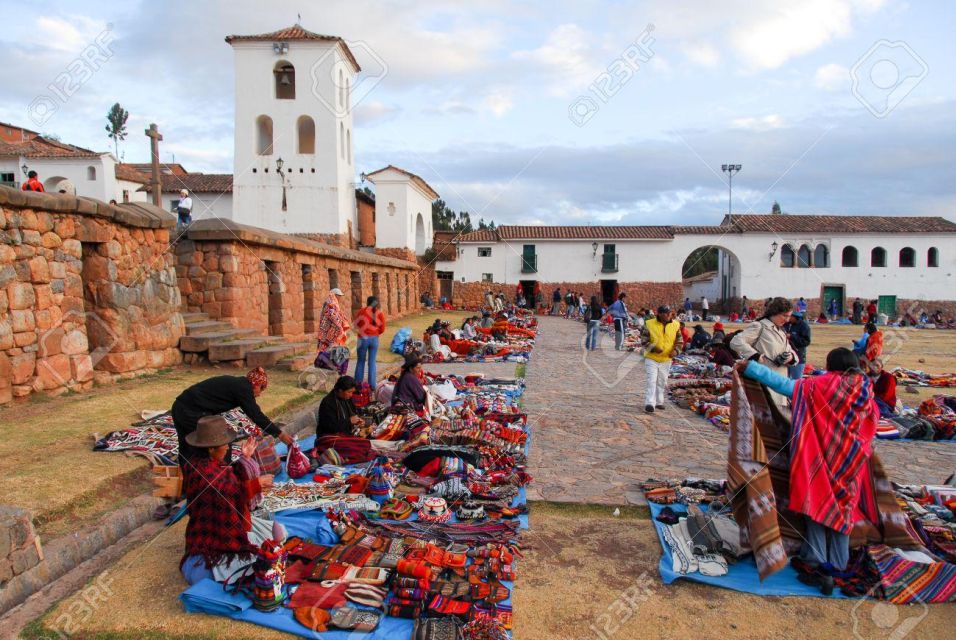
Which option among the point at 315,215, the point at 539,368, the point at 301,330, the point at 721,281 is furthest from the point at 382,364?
the point at 721,281

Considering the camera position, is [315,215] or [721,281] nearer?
[315,215]

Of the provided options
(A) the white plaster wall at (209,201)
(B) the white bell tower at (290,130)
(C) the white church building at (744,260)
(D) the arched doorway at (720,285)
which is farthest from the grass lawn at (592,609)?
(A) the white plaster wall at (209,201)

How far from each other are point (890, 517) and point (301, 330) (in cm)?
1209

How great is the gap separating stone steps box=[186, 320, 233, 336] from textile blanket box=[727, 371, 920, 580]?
29.3 feet

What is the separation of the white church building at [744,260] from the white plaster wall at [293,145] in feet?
31.3

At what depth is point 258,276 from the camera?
1213 centimetres

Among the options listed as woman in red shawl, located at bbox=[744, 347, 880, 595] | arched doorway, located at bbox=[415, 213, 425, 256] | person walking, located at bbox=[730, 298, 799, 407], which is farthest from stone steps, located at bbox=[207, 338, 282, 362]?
arched doorway, located at bbox=[415, 213, 425, 256]

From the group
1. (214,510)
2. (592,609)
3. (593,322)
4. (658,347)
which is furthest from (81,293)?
(593,322)

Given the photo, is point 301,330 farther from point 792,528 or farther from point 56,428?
point 792,528

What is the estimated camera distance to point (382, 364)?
41.2 feet

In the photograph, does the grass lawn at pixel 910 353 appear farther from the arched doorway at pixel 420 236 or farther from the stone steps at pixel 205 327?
the arched doorway at pixel 420 236

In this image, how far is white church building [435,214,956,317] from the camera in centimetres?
3709

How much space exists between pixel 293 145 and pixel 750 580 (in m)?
32.6

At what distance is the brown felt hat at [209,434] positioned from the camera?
3.71 meters
